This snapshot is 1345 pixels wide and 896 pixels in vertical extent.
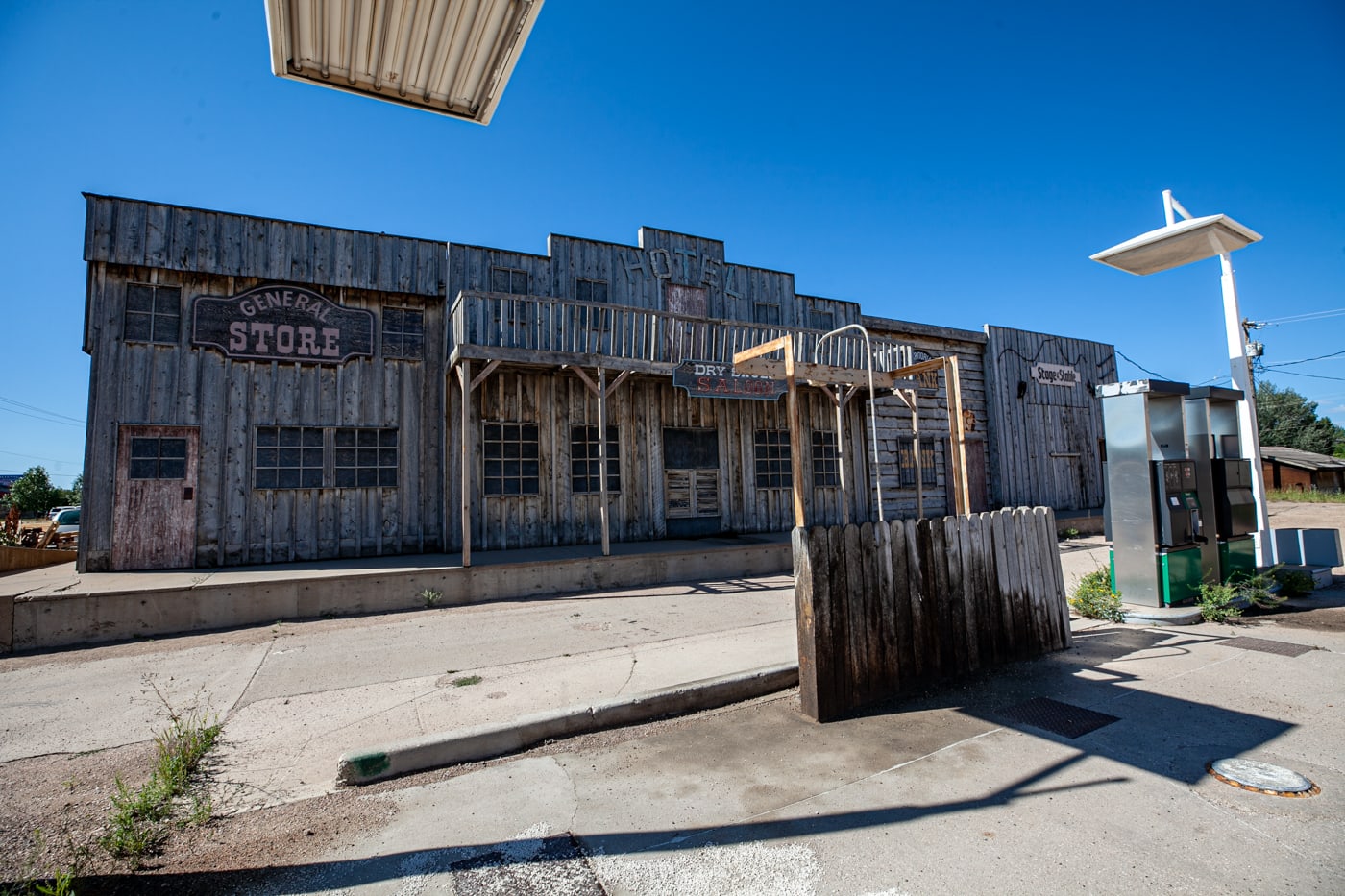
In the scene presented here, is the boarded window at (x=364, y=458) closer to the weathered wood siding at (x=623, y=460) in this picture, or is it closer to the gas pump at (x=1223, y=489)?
the weathered wood siding at (x=623, y=460)

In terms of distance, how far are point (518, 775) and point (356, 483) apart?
30.3ft

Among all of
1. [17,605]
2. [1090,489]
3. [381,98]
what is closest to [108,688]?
[17,605]

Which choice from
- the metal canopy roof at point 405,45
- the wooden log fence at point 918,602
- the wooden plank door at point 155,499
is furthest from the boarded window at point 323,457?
the metal canopy roof at point 405,45

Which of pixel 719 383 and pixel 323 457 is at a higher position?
pixel 719 383

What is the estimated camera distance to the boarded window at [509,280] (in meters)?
12.8

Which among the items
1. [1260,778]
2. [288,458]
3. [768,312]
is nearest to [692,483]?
[768,312]

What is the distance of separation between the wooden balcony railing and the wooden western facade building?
0.21 feet

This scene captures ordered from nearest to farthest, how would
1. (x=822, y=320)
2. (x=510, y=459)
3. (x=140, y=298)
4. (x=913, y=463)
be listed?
(x=140, y=298) < (x=510, y=459) < (x=822, y=320) < (x=913, y=463)

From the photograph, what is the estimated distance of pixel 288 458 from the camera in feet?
36.5

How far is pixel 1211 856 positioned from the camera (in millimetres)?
2732

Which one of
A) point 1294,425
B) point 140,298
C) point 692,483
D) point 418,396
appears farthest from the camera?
point 1294,425

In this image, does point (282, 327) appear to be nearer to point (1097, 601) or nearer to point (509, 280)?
point (509, 280)

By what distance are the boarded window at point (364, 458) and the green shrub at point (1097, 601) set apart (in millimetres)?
11177

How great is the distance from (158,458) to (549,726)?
10058 millimetres
